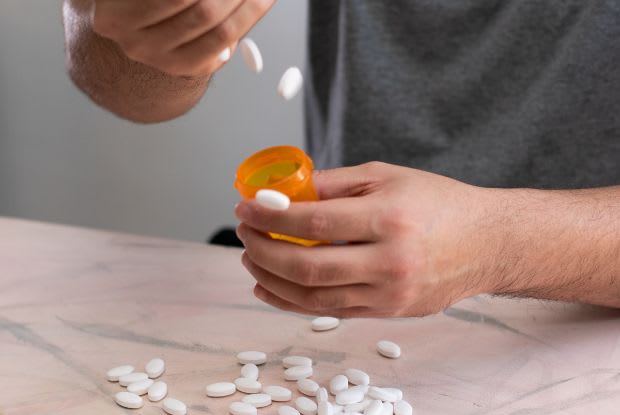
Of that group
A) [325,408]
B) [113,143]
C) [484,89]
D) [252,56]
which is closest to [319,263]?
[325,408]

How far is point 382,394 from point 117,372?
28cm

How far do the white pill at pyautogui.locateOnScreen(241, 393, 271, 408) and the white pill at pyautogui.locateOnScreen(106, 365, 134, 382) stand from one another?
0.13 m

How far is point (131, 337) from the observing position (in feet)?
3.17

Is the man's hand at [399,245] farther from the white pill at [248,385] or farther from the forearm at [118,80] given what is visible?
the forearm at [118,80]

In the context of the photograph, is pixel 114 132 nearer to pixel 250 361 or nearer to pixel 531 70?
pixel 531 70

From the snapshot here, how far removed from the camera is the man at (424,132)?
74 cm

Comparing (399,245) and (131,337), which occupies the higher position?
(399,245)

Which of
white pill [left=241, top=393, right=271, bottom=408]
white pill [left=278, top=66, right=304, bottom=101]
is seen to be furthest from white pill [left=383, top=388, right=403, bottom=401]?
white pill [left=278, top=66, right=304, bottom=101]

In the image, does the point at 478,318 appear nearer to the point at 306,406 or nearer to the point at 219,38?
the point at 306,406

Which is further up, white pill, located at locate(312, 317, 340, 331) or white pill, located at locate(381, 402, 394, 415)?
white pill, located at locate(312, 317, 340, 331)

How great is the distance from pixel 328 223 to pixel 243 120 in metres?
1.35

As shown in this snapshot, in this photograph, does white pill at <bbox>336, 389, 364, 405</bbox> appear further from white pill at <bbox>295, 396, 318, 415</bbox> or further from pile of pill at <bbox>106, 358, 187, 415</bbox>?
pile of pill at <bbox>106, 358, 187, 415</bbox>

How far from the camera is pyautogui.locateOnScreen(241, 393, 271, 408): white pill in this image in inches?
32.5

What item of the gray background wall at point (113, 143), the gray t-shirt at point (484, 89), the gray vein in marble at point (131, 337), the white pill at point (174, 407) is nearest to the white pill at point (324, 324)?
the gray vein in marble at point (131, 337)
